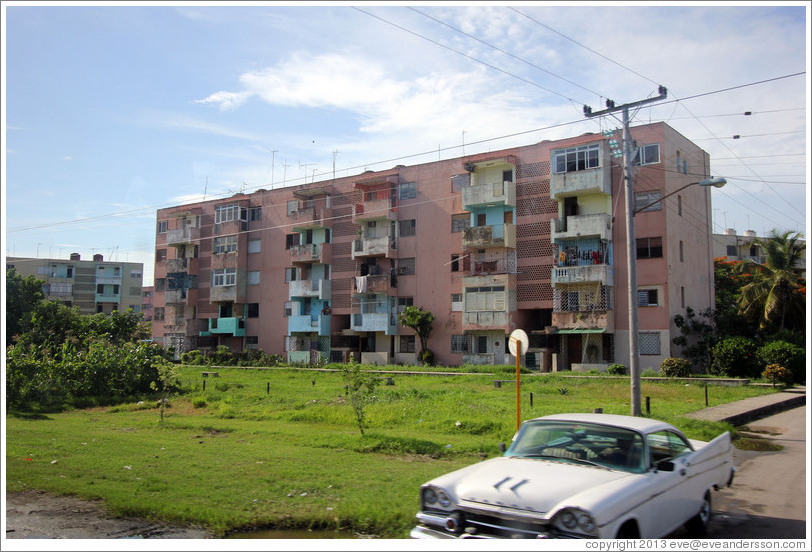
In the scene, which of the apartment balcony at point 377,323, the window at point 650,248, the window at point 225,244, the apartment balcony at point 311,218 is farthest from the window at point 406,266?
the window at point 225,244

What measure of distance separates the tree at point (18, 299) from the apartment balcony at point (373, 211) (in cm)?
2660

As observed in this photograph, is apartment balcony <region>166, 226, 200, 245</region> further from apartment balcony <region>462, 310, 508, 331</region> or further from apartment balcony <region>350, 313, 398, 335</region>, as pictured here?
apartment balcony <region>462, 310, 508, 331</region>

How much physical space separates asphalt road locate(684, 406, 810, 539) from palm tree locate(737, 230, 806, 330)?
1056 inches

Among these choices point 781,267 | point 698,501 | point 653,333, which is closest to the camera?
point 698,501

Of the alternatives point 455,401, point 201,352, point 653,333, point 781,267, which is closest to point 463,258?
point 653,333

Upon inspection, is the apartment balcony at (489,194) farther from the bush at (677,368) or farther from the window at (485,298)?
the bush at (677,368)

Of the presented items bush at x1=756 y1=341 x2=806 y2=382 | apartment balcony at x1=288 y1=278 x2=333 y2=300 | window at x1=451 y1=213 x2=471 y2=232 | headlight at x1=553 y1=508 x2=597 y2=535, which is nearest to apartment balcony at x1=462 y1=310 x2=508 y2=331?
window at x1=451 y1=213 x2=471 y2=232

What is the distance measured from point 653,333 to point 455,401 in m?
20.6

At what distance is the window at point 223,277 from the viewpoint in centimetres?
5844

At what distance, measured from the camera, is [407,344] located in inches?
1913

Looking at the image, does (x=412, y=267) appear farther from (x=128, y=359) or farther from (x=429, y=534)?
(x=429, y=534)

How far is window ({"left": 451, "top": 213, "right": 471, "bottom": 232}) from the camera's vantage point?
46094mm

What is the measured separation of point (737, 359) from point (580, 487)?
3364cm

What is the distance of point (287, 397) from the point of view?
81.0ft
